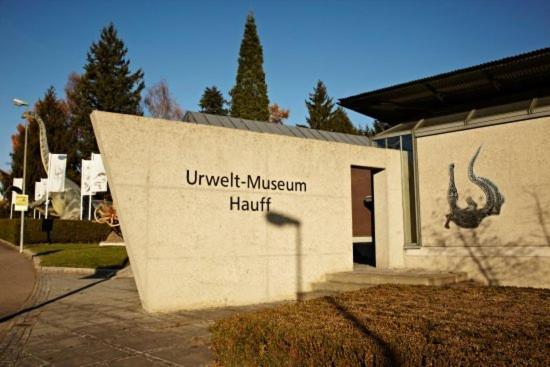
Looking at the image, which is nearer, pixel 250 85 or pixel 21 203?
pixel 21 203

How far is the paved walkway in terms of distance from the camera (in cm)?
618

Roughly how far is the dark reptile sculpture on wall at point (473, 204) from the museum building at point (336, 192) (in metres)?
0.03

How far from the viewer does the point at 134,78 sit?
55062 mm

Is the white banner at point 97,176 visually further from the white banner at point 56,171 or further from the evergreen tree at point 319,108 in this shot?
the evergreen tree at point 319,108

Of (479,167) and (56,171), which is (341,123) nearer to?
(56,171)

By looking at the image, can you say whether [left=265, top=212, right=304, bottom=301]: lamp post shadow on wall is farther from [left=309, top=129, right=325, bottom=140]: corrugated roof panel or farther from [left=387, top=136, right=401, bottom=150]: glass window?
[left=309, top=129, right=325, bottom=140]: corrugated roof panel

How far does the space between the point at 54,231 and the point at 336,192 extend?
25.1 m

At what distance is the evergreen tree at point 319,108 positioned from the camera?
64.4 meters

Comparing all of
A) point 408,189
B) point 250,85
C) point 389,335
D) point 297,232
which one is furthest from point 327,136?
point 250,85

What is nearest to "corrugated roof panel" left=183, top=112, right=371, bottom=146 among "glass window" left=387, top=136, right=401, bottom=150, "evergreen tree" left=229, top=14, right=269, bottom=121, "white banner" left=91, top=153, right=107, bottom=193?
"glass window" left=387, top=136, right=401, bottom=150

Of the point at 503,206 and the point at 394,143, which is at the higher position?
the point at 394,143

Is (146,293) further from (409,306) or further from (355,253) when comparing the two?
(355,253)

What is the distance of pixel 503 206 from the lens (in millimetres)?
12805

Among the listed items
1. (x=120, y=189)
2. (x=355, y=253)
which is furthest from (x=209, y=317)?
(x=355, y=253)
